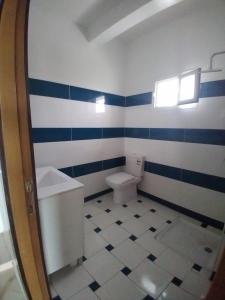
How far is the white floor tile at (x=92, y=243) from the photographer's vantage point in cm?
160

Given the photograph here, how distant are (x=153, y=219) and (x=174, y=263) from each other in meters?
0.66

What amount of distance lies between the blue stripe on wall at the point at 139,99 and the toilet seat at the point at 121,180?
1.22 metres

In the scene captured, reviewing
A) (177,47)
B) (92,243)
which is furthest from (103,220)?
(177,47)

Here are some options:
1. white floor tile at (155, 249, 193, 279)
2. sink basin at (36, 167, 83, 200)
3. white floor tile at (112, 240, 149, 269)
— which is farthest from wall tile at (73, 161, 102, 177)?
white floor tile at (155, 249, 193, 279)

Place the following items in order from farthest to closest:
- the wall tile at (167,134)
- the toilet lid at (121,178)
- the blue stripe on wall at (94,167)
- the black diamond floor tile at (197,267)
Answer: the toilet lid at (121,178), the blue stripe on wall at (94,167), the wall tile at (167,134), the black diamond floor tile at (197,267)

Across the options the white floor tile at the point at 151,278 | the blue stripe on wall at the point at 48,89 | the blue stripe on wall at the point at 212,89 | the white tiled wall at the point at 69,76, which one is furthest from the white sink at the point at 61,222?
the blue stripe on wall at the point at 212,89

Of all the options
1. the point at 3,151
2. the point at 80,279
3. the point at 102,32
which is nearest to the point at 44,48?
the point at 102,32

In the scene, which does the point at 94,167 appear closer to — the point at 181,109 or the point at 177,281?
the point at 181,109

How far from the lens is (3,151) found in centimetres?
60

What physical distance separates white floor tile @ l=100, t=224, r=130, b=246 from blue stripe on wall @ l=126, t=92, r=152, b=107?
6.15ft

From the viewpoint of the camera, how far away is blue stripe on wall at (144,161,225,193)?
189 cm

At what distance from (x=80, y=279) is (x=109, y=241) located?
0.48 metres

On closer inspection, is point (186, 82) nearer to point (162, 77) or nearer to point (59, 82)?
point (162, 77)

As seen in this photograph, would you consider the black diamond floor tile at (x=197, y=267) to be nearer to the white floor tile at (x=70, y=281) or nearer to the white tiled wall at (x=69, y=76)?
the white floor tile at (x=70, y=281)
